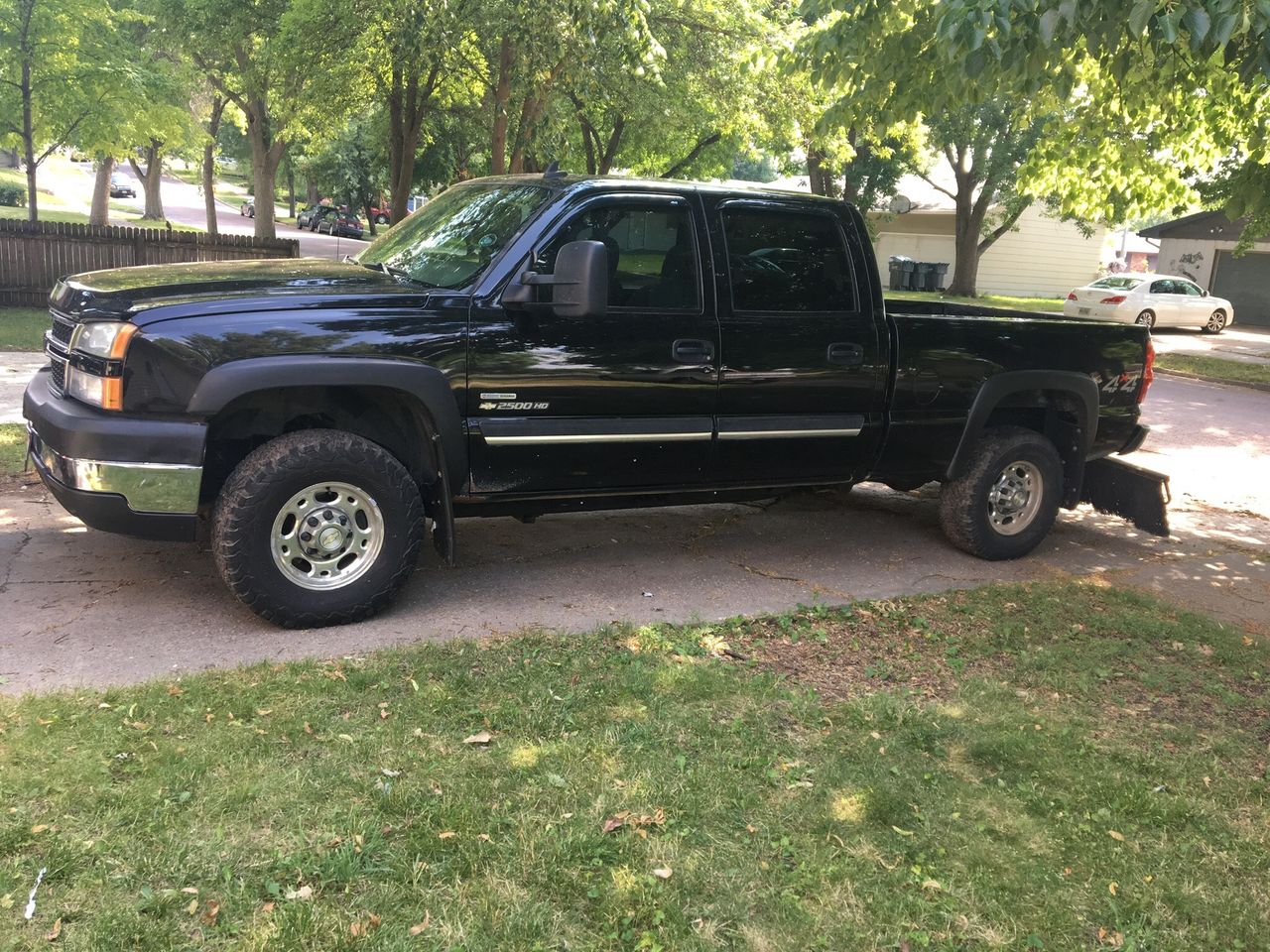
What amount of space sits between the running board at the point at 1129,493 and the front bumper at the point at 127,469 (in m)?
5.22

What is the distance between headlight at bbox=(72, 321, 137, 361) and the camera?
4215 mm

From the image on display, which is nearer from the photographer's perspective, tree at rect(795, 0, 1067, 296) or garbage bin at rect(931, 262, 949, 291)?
tree at rect(795, 0, 1067, 296)

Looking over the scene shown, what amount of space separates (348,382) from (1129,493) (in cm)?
512

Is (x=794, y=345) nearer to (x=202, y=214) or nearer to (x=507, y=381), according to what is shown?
(x=507, y=381)

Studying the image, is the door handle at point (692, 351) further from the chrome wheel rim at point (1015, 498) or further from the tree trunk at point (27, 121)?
the tree trunk at point (27, 121)

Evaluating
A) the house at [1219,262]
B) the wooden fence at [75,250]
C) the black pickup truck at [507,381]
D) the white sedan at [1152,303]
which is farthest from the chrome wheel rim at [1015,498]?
the house at [1219,262]

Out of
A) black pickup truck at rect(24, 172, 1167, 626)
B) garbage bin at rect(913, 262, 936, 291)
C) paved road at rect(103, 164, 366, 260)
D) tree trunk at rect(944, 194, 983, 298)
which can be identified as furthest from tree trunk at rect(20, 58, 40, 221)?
garbage bin at rect(913, 262, 936, 291)

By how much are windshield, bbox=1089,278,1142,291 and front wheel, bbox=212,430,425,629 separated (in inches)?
1029

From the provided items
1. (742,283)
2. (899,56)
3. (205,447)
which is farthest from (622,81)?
(205,447)

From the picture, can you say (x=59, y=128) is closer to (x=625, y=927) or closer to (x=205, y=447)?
(x=205, y=447)

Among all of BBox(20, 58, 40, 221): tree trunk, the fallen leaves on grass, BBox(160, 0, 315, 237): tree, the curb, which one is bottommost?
the fallen leaves on grass

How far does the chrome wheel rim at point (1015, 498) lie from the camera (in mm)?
6469

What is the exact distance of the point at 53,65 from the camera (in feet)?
56.1

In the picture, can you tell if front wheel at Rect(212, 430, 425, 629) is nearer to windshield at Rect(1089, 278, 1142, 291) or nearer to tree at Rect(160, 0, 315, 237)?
tree at Rect(160, 0, 315, 237)
